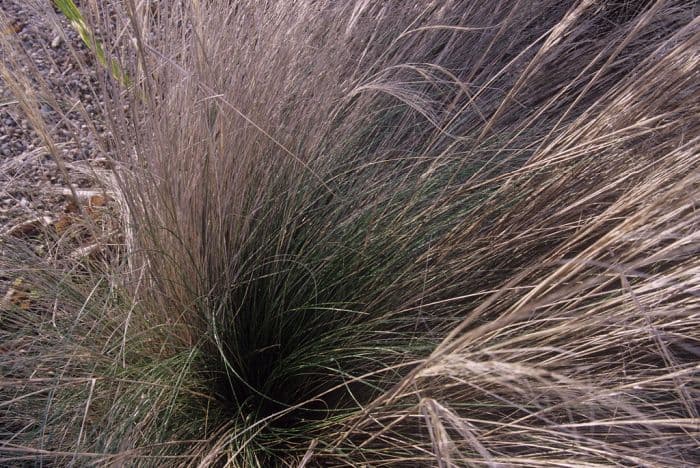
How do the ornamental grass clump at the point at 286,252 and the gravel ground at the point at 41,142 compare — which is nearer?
the ornamental grass clump at the point at 286,252

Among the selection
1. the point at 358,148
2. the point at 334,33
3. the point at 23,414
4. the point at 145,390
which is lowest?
the point at 23,414

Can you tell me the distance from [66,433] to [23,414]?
0.15 metres

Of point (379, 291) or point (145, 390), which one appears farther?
point (379, 291)

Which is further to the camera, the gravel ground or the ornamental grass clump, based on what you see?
the gravel ground

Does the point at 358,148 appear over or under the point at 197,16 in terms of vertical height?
under

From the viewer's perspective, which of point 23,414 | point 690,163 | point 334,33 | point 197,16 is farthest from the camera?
point 334,33

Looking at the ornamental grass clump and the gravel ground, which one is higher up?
the ornamental grass clump

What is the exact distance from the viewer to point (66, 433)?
113 cm

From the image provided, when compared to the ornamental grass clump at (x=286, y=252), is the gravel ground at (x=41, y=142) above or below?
below

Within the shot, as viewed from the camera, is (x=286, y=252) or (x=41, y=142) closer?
(x=286, y=252)

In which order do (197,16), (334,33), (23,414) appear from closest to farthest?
(197,16) → (23,414) → (334,33)

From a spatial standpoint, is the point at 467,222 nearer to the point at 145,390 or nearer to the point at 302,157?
the point at 302,157

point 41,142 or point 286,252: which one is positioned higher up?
point 286,252

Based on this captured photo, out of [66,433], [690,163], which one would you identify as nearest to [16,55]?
[66,433]
